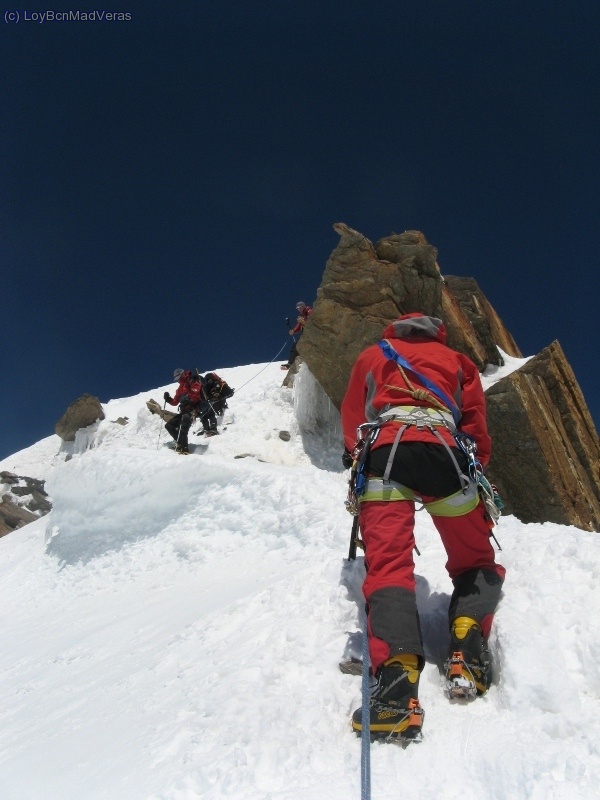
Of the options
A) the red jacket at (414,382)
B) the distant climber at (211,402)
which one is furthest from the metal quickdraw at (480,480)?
the distant climber at (211,402)

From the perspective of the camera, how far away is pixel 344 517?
544 cm

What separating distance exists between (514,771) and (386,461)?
4.59 feet

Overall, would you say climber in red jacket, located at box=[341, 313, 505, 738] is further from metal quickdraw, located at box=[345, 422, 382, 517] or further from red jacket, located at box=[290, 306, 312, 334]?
red jacket, located at box=[290, 306, 312, 334]

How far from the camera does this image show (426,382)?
10.2 feet

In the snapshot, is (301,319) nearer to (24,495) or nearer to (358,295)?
(358,295)

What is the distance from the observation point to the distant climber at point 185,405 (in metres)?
11.7

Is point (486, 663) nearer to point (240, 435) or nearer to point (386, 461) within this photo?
point (386, 461)

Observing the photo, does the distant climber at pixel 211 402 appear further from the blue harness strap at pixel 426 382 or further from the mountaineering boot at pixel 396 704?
the mountaineering boot at pixel 396 704

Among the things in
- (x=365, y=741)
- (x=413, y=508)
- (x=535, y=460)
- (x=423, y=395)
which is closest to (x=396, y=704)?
(x=365, y=741)

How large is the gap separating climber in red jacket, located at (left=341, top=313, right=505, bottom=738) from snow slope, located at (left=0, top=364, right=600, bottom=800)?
0.13 m

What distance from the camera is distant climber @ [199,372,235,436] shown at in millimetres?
12414

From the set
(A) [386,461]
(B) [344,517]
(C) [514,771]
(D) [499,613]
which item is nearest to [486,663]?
(D) [499,613]

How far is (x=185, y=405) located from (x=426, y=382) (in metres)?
9.73

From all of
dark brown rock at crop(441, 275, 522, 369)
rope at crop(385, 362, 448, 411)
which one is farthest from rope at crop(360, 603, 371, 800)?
dark brown rock at crop(441, 275, 522, 369)
